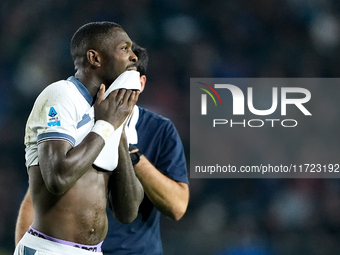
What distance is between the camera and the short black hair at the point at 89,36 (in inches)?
67.6

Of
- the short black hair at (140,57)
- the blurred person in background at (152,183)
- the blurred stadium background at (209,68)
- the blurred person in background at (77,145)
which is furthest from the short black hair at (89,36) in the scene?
the blurred stadium background at (209,68)

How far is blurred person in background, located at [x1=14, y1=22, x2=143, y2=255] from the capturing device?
1438 mm

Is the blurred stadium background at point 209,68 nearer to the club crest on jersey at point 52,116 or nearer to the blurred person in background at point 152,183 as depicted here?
the blurred person in background at point 152,183

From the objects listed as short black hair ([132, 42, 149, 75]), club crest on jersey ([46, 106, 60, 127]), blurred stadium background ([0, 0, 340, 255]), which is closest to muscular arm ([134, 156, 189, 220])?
short black hair ([132, 42, 149, 75])

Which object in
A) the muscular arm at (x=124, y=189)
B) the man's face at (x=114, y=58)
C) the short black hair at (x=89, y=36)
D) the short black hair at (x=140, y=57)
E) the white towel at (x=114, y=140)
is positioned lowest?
the muscular arm at (x=124, y=189)

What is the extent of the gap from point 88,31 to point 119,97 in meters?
0.32

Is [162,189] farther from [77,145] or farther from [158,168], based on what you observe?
[77,145]

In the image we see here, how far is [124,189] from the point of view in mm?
1790

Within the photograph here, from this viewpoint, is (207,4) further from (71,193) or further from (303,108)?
(71,193)

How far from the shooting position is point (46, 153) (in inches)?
56.0

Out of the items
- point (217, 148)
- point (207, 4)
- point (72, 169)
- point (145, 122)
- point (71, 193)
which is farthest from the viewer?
point (207, 4)

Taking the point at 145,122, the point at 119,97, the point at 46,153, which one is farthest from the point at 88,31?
the point at 145,122

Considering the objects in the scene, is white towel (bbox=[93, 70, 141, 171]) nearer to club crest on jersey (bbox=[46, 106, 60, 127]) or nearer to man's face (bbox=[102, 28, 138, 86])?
man's face (bbox=[102, 28, 138, 86])

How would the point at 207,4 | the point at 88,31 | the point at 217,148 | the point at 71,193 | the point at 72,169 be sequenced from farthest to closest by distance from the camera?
the point at 207,4, the point at 217,148, the point at 88,31, the point at 71,193, the point at 72,169
